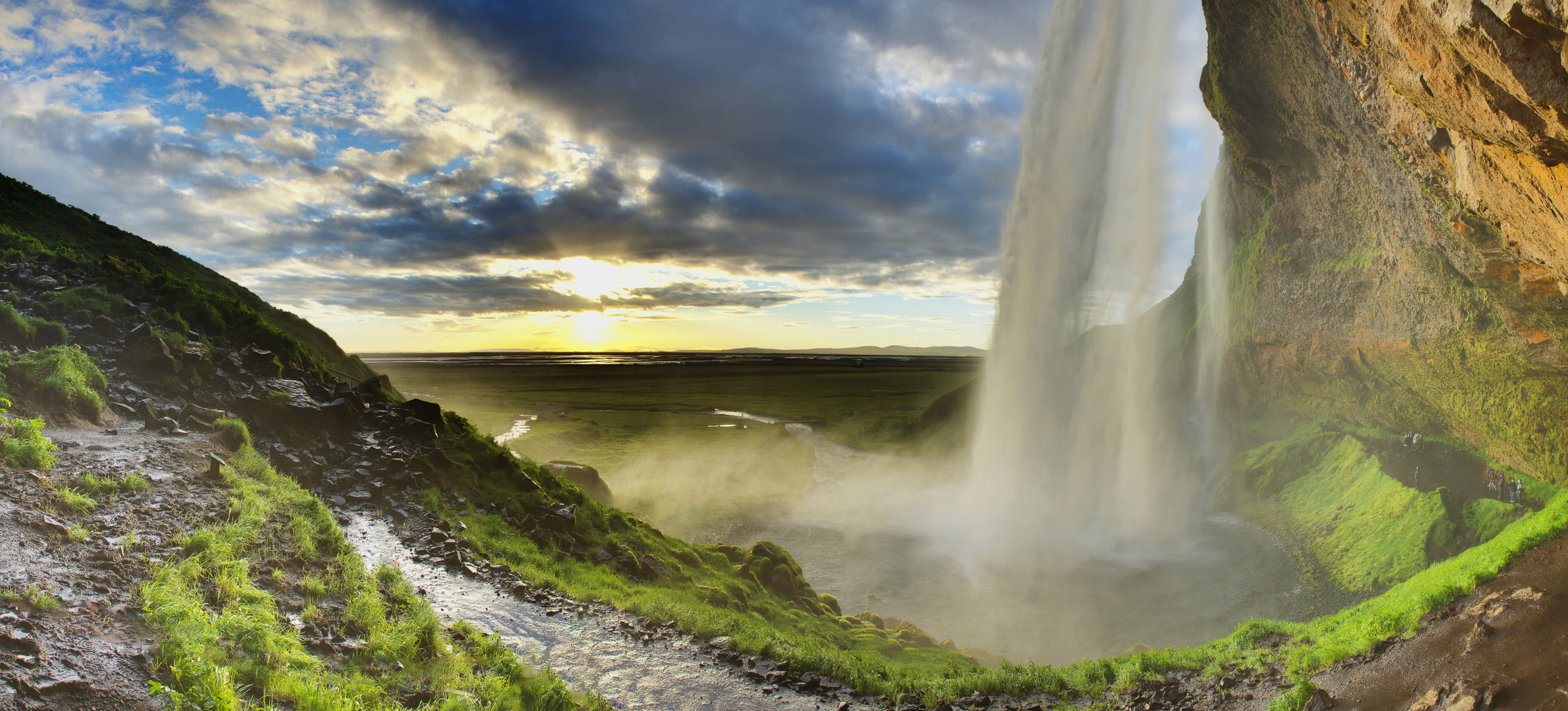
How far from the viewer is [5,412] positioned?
9461 millimetres

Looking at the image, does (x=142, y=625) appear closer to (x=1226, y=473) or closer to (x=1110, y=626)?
(x=1110, y=626)

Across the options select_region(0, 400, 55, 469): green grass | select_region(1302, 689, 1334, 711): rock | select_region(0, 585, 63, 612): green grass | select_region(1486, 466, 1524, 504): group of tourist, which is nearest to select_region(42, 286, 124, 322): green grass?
select_region(0, 400, 55, 469): green grass

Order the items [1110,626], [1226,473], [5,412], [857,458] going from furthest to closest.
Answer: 1. [857,458]
2. [1226,473]
3. [1110,626]
4. [5,412]

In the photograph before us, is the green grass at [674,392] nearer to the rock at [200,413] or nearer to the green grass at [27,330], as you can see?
the green grass at [27,330]

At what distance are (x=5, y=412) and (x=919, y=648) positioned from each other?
58.4 ft

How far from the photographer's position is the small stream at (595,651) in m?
8.52

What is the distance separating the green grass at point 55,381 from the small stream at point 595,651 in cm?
514

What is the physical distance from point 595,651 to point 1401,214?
2607 centimetres

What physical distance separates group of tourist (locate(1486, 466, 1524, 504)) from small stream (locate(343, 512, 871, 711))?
2319cm

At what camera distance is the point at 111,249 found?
19.2 meters

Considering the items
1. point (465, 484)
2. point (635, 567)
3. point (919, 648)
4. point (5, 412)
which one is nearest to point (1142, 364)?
point (919, 648)

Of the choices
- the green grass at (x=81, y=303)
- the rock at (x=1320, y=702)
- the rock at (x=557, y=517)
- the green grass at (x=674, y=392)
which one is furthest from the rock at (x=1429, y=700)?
the green grass at (x=674, y=392)

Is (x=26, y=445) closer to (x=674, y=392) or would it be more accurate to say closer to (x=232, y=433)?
(x=232, y=433)

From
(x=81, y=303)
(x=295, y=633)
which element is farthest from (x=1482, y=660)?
(x=81, y=303)
